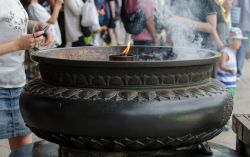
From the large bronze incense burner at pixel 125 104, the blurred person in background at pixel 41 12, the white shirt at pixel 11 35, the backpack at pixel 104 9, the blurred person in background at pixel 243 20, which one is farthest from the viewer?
the backpack at pixel 104 9

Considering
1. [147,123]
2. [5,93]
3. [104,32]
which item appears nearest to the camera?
[147,123]

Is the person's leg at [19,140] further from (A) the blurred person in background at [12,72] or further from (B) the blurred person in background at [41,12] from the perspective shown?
(B) the blurred person in background at [41,12]

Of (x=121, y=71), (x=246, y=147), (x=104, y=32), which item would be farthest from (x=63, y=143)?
(x=104, y=32)

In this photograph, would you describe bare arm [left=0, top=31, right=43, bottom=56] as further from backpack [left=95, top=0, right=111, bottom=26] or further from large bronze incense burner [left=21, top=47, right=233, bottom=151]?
backpack [left=95, top=0, right=111, bottom=26]

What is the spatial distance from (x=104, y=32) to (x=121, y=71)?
4.79 m

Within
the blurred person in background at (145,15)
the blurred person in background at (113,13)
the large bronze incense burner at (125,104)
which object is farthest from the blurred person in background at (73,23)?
the large bronze incense burner at (125,104)

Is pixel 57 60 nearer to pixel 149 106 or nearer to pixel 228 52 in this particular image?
pixel 149 106

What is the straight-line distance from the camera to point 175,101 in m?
1.69

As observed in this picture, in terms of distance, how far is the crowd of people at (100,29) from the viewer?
264 cm

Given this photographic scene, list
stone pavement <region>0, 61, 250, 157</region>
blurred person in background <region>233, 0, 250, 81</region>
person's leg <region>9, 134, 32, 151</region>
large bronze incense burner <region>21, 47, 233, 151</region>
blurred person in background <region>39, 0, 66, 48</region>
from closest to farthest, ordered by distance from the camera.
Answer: large bronze incense burner <region>21, 47, 233, 151</region> → person's leg <region>9, 134, 32, 151</region> → stone pavement <region>0, 61, 250, 157</region> → blurred person in background <region>39, 0, 66, 48</region> → blurred person in background <region>233, 0, 250, 81</region>

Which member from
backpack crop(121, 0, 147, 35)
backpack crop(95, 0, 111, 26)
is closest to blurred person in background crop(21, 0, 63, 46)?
backpack crop(121, 0, 147, 35)

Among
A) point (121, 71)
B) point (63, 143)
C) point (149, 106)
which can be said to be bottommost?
point (63, 143)

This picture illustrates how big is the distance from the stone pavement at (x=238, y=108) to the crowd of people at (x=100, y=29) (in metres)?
0.48

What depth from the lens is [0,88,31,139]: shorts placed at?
271cm
